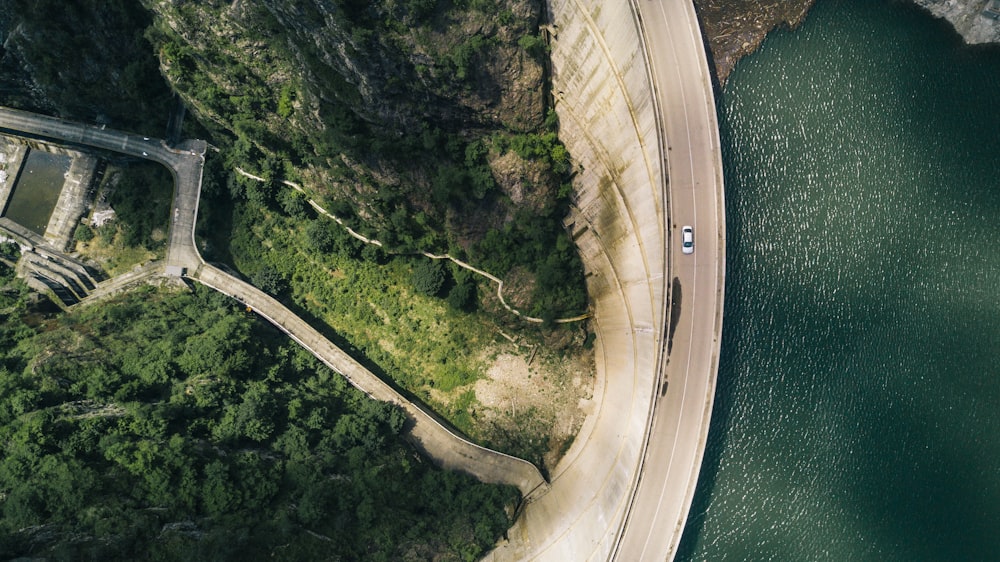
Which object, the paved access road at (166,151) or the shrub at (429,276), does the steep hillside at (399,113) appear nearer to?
the shrub at (429,276)

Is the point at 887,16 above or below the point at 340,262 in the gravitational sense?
above

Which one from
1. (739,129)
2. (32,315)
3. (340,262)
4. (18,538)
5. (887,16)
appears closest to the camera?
(18,538)

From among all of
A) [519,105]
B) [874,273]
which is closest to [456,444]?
[519,105]

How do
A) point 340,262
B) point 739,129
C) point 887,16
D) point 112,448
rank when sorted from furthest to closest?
point 340,262
point 887,16
point 739,129
point 112,448

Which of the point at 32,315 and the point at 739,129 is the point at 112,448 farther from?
the point at 739,129

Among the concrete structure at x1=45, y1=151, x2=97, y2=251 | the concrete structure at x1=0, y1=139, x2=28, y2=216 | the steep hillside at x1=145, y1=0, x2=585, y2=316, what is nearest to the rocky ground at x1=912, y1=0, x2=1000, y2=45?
the steep hillside at x1=145, y1=0, x2=585, y2=316

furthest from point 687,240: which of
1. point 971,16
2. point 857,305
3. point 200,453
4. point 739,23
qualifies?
point 200,453

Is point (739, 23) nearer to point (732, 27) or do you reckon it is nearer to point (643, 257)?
point (732, 27)

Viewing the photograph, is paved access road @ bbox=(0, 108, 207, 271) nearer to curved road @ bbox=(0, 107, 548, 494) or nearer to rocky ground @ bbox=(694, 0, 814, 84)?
curved road @ bbox=(0, 107, 548, 494)
